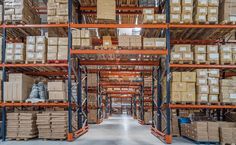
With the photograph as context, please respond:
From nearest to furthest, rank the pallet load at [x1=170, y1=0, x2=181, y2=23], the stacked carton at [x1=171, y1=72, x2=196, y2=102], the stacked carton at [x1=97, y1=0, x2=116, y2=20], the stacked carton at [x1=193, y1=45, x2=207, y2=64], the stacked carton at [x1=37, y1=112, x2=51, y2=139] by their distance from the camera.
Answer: the stacked carton at [x1=171, y1=72, x2=196, y2=102]
the stacked carton at [x1=37, y1=112, x2=51, y2=139]
the stacked carton at [x1=193, y1=45, x2=207, y2=64]
the pallet load at [x1=170, y1=0, x2=181, y2=23]
the stacked carton at [x1=97, y1=0, x2=116, y2=20]

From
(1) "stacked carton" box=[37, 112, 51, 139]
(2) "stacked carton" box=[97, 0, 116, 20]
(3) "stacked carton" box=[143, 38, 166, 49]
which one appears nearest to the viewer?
(1) "stacked carton" box=[37, 112, 51, 139]

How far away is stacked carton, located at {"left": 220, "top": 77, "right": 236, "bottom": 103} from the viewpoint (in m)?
11.7

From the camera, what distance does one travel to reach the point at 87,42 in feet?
40.0

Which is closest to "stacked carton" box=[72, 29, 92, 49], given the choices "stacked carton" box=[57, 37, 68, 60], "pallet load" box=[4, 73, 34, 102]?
"stacked carton" box=[57, 37, 68, 60]

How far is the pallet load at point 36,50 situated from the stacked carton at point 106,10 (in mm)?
2395

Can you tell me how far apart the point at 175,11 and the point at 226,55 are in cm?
253

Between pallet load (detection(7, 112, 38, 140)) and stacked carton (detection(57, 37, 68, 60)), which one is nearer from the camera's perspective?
pallet load (detection(7, 112, 38, 140))

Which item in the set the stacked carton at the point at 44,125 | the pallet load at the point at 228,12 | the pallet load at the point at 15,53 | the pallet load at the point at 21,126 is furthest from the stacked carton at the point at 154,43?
the pallet load at the point at 21,126

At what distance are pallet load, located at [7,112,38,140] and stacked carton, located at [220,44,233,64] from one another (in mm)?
7472

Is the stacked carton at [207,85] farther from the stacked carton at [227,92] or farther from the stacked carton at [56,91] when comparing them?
the stacked carton at [56,91]

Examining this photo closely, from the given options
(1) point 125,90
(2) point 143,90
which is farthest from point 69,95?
(1) point 125,90

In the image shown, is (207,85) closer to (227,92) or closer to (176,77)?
(227,92)

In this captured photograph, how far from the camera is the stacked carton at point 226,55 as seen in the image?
12.1 m

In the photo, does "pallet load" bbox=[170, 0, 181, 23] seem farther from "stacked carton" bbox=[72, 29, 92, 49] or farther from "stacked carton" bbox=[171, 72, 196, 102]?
"stacked carton" bbox=[72, 29, 92, 49]
